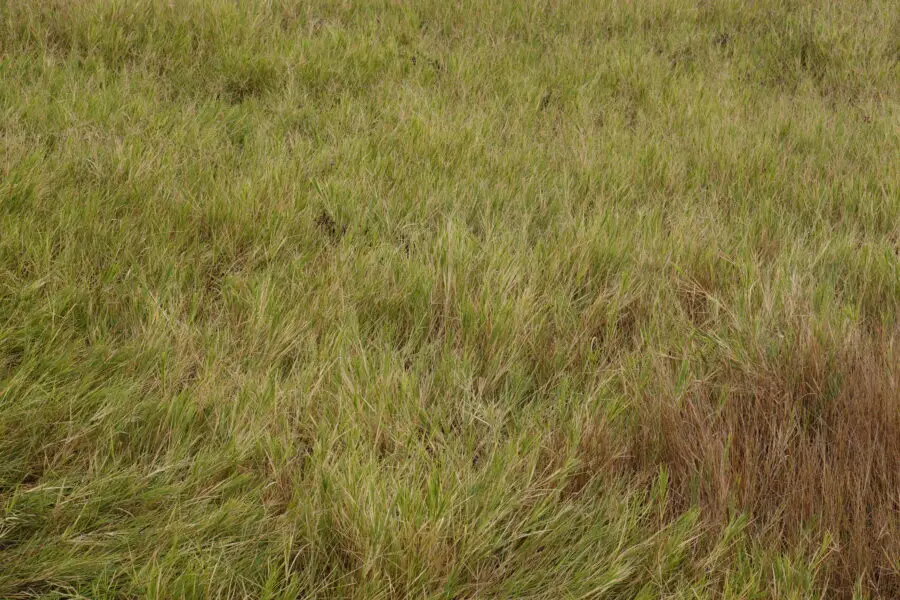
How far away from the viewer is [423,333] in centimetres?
225

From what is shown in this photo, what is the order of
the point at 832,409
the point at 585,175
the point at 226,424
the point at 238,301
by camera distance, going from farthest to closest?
1. the point at 585,175
2. the point at 238,301
3. the point at 832,409
4. the point at 226,424

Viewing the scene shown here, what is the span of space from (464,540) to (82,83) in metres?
3.27

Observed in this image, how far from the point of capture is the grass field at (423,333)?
1.45 metres

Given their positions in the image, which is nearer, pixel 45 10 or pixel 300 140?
pixel 300 140

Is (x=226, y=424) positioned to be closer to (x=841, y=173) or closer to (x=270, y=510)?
(x=270, y=510)

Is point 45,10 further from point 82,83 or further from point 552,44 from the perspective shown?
point 552,44

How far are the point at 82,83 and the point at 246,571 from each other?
3107mm

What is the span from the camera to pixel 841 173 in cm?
358

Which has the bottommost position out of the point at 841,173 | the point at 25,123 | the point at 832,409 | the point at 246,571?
the point at 841,173

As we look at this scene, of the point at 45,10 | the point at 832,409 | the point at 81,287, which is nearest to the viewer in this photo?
the point at 832,409

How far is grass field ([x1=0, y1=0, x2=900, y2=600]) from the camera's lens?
56.9 inches

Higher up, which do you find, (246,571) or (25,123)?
(25,123)

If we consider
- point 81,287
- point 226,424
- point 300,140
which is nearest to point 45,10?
point 300,140

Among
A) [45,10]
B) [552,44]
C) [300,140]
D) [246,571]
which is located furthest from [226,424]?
[552,44]
